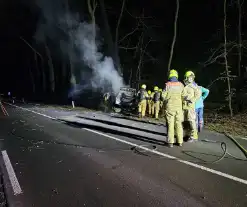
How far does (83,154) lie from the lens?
6609mm

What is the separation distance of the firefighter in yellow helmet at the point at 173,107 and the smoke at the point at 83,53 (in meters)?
13.2

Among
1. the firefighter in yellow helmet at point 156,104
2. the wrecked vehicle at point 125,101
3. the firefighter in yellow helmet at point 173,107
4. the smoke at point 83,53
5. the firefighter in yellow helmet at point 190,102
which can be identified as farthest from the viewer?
the smoke at point 83,53

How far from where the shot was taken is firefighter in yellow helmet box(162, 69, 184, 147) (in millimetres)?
6805

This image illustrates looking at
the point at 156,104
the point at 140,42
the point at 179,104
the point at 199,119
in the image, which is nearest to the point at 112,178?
the point at 179,104

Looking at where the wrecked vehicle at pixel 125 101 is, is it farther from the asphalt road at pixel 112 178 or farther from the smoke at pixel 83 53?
the asphalt road at pixel 112 178

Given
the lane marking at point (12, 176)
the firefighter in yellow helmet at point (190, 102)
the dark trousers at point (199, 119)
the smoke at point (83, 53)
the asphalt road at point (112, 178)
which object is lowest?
the lane marking at point (12, 176)

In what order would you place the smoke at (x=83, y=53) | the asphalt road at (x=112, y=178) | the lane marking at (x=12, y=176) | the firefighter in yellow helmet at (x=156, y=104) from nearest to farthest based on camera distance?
the asphalt road at (x=112, y=178) < the lane marking at (x=12, y=176) < the firefighter in yellow helmet at (x=156, y=104) < the smoke at (x=83, y=53)

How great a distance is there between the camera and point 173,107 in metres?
6.81

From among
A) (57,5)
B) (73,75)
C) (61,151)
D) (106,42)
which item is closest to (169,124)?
(61,151)

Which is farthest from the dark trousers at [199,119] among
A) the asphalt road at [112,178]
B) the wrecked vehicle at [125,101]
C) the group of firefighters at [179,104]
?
the wrecked vehicle at [125,101]

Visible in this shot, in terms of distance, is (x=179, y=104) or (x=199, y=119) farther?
(x=199, y=119)

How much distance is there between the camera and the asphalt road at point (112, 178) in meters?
4.02

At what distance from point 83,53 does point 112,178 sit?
72.1 ft

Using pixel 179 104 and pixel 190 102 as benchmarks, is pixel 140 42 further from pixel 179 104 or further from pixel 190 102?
pixel 179 104
